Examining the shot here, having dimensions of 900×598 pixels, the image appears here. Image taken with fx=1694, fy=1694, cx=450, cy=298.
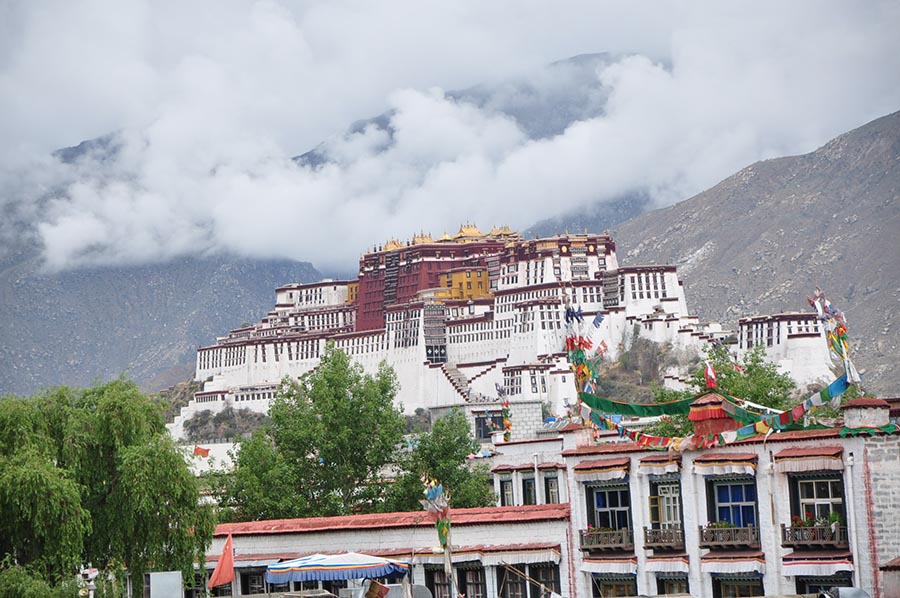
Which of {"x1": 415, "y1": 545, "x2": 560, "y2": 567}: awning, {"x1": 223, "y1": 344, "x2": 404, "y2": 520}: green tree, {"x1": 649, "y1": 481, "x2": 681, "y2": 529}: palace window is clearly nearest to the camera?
{"x1": 649, "y1": 481, "x2": 681, "y2": 529}: palace window

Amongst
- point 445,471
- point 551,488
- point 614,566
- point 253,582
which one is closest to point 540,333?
point 445,471

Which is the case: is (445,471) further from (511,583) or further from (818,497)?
(818,497)

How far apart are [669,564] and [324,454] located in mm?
29281

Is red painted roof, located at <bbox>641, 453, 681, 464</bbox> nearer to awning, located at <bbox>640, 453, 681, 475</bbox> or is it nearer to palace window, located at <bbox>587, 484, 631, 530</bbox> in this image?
awning, located at <bbox>640, 453, 681, 475</bbox>

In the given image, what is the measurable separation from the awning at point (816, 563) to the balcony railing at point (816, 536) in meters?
0.19

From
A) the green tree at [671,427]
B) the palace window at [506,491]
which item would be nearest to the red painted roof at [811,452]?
the palace window at [506,491]

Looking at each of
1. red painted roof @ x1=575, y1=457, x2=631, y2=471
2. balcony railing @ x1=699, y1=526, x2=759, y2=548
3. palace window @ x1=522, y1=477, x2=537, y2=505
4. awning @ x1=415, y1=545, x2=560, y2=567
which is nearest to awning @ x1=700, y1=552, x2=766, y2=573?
balcony railing @ x1=699, y1=526, x2=759, y2=548

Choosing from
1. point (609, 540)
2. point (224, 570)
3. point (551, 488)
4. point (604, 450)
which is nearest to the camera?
point (609, 540)

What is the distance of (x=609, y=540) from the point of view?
3525 centimetres

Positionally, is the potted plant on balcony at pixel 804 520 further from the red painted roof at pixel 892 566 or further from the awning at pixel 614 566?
the awning at pixel 614 566

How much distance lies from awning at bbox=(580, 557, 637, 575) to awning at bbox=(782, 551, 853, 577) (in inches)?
148

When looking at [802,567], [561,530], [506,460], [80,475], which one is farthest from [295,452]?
[802,567]

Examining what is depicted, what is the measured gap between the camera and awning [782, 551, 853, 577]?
31.3 metres

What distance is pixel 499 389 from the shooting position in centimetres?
17125
